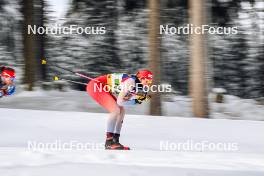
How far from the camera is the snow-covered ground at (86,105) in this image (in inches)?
579

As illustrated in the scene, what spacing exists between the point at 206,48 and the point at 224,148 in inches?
119

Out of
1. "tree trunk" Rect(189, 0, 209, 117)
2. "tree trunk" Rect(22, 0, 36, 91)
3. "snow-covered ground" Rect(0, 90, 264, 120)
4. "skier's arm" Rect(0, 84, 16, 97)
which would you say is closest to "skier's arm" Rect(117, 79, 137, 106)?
"skier's arm" Rect(0, 84, 16, 97)

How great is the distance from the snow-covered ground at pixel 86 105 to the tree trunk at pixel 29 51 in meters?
0.47

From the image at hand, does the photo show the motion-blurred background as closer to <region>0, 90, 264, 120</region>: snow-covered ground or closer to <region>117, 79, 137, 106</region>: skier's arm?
<region>0, 90, 264, 120</region>: snow-covered ground

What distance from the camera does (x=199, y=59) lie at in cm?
1111

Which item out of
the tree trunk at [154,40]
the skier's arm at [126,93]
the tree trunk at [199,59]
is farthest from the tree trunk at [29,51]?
the skier's arm at [126,93]

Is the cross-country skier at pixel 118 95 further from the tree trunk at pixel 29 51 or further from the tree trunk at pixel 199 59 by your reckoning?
the tree trunk at pixel 29 51

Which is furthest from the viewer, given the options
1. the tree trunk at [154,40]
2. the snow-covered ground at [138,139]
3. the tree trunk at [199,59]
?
the tree trunk at [154,40]

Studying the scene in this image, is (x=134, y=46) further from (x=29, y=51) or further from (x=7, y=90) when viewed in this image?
(x=7, y=90)

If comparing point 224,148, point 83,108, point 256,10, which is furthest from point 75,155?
point 256,10

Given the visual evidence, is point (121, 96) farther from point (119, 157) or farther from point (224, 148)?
point (224, 148)

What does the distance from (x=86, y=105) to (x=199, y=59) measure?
4.86m

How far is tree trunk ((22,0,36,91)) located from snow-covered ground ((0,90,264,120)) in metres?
0.47

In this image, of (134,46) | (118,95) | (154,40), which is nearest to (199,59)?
(154,40)
